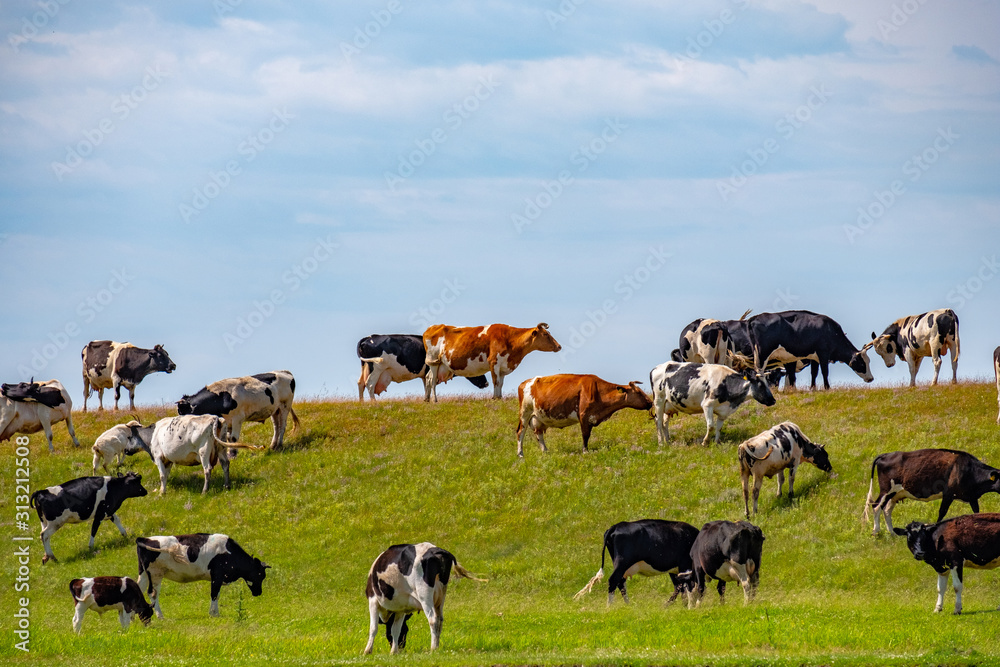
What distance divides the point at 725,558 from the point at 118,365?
30.4 metres

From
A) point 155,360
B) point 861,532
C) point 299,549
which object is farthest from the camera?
point 155,360

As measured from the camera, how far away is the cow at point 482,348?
135ft

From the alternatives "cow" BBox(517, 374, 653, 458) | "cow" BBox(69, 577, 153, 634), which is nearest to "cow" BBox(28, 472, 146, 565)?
"cow" BBox(69, 577, 153, 634)

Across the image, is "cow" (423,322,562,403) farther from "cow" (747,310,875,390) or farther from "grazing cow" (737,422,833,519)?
"grazing cow" (737,422,833,519)

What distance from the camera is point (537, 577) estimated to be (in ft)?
83.7

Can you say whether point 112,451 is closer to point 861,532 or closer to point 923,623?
point 861,532

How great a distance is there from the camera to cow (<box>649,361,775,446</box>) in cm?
3234

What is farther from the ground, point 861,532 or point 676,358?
point 676,358

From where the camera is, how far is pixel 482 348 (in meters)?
41.3

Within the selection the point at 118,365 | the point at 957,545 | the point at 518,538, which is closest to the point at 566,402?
the point at 518,538

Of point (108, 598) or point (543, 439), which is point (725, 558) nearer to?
point (108, 598)

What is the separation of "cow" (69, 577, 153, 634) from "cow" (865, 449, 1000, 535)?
15.0 m

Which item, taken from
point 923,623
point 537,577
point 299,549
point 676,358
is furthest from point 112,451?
point 923,623

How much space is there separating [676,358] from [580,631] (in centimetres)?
2337
